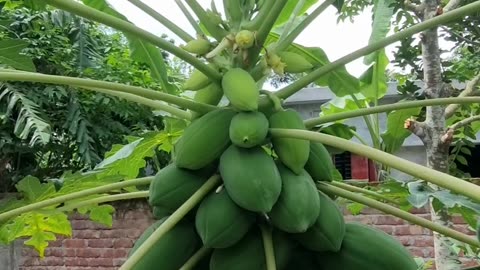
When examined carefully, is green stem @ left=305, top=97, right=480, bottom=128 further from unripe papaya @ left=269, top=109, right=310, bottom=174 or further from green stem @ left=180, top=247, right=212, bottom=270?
green stem @ left=180, top=247, right=212, bottom=270

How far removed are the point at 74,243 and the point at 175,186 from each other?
3.82 meters

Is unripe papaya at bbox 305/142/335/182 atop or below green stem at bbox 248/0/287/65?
below

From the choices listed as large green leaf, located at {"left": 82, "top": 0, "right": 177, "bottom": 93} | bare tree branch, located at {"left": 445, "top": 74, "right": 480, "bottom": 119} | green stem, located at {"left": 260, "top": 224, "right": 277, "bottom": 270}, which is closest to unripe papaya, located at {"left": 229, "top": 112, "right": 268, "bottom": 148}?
green stem, located at {"left": 260, "top": 224, "right": 277, "bottom": 270}

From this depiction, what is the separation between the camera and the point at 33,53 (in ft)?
17.2

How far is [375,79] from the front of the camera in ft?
5.51

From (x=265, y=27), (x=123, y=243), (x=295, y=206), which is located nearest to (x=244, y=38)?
(x=265, y=27)

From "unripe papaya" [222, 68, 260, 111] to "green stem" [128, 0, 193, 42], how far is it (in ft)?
0.60

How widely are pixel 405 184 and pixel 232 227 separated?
0.42 m

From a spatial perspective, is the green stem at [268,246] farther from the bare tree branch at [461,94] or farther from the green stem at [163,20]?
the bare tree branch at [461,94]

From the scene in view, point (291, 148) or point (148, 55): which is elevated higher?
point (148, 55)

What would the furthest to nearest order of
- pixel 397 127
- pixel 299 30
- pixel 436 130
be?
pixel 397 127 → pixel 436 130 → pixel 299 30

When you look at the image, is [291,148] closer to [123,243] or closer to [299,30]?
[299,30]

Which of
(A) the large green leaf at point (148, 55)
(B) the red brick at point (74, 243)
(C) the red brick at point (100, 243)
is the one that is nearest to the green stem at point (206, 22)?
(A) the large green leaf at point (148, 55)

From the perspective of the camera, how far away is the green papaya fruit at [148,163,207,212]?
0.83m
